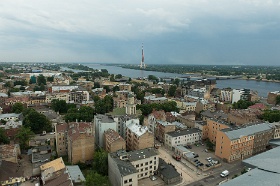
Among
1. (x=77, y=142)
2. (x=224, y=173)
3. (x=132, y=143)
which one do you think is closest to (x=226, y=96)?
(x=132, y=143)

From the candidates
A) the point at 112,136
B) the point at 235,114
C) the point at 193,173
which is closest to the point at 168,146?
the point at 193,173

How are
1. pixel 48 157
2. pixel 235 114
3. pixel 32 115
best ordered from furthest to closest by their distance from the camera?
pixel 235 114, pixel 32 115, pixel 48 157

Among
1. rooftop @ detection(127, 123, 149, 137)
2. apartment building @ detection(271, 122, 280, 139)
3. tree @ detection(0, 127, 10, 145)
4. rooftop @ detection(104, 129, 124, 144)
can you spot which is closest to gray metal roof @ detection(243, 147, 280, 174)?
apartment building @ detection(271, 122, 280, 139)

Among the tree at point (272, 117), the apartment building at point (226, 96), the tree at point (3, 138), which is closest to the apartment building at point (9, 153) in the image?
the tree at point (3, 138)

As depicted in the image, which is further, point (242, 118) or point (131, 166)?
point (242, 118)

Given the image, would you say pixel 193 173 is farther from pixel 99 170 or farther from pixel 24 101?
pixel 24 101

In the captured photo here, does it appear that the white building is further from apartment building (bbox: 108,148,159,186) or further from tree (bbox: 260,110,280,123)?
tree (bbox: 260,110,280,123)

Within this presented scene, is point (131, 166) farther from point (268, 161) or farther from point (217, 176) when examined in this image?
point (268, 161)
